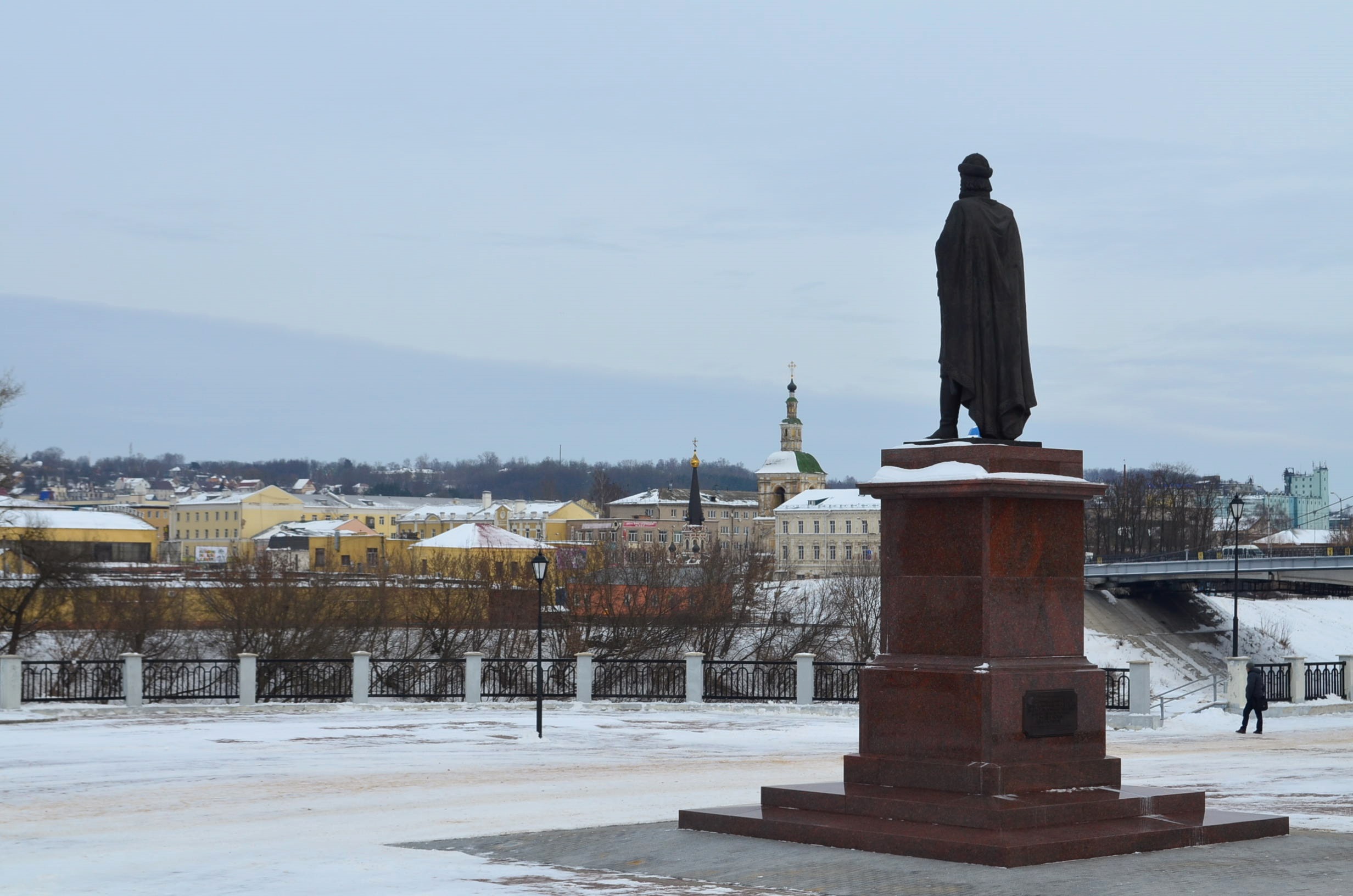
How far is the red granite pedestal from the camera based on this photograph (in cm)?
1026

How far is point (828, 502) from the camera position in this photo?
152 metres

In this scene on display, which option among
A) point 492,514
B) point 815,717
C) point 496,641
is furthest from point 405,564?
point 492,514

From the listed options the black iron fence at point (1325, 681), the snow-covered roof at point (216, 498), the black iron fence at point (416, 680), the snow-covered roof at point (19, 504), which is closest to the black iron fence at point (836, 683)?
the black iron fence at point (416, 680)

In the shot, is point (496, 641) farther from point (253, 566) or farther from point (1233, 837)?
point (1233, 837)

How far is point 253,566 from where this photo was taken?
212ft

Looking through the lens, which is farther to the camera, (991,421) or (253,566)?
(253,566)

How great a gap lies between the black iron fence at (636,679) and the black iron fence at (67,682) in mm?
9550

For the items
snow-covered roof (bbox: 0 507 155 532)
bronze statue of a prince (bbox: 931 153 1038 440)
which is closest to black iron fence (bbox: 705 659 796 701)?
bronze statue of a prince (bbox: 931 153 1038 440)

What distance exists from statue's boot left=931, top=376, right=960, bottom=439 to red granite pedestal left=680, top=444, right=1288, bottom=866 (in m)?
0.54

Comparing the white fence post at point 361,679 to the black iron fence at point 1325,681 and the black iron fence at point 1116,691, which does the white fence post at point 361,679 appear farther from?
the black iron fence at point 1325,681

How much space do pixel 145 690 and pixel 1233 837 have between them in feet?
87.6

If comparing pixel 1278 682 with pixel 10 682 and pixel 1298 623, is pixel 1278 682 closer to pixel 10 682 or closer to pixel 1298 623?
pixel 10 682

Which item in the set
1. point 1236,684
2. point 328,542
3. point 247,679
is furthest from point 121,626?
point 328,542

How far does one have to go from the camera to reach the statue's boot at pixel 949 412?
1173 centimetres
